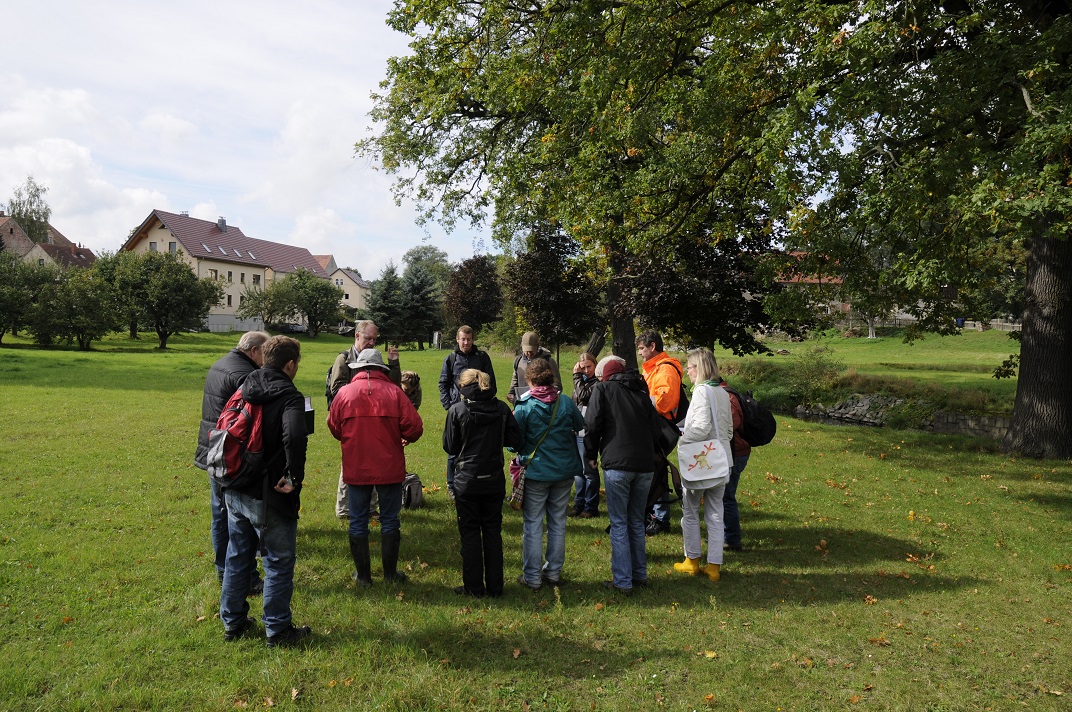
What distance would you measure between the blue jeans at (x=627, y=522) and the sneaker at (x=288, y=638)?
2.50m

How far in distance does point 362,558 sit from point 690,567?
2.91 meters

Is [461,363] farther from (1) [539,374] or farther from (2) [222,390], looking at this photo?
(2) [222,390]

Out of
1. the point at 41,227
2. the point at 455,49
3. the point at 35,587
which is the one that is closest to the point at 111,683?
the point at 35,587

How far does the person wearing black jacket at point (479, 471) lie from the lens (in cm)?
532

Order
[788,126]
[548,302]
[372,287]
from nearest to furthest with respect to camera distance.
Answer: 1. [788,126]
2. [548,302]
3. [372,287]

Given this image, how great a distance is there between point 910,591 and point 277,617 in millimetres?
5185

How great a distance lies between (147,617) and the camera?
4.85 m

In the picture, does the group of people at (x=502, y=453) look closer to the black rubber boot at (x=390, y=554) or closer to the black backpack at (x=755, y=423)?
the black rubber boot at (x=390, y=554)

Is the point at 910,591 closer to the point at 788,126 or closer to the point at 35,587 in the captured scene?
the point at 788,126

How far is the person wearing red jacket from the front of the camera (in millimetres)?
5316

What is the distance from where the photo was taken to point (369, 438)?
5.34m

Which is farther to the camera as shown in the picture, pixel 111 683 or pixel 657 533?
pixel 657 533

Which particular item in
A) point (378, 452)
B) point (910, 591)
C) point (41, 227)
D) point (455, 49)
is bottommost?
point (910, 591)

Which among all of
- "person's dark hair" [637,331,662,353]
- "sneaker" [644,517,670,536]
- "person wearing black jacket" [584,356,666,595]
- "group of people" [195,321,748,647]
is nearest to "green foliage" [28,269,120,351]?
"group of people" [195,321,748,647]
